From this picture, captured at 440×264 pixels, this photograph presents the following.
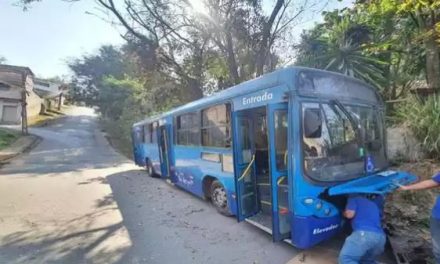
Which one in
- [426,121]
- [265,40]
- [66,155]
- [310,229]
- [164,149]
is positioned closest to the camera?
[310,229]

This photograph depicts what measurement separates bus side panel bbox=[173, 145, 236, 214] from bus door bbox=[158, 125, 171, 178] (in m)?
0.92

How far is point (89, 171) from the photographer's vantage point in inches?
652

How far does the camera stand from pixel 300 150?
16.7 feet

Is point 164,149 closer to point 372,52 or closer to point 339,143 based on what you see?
point 372,52

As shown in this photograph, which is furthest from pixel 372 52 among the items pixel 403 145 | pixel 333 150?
pixel 333 150

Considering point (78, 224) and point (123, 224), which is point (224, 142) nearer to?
point (123, 224)

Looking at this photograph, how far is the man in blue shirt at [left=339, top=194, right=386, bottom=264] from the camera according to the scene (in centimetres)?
418

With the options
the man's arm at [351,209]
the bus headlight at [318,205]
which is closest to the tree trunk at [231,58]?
the bus headlight at [318,205]

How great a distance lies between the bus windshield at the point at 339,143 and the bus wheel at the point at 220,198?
2903mm

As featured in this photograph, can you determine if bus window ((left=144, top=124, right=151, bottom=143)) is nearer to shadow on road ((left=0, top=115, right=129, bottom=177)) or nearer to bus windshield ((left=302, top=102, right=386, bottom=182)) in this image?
shadow on road ((left=0, top=115, right=129, bottom=177))

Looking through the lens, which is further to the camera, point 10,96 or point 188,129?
point 10,96

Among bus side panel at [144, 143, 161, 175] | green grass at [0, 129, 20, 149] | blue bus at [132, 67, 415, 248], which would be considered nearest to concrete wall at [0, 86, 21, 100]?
green grass at [0, 129, 20, 149]

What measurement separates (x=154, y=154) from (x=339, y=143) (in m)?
9.82

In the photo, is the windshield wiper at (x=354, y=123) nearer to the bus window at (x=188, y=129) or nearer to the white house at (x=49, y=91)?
the bus window at (x=188, y=129)
